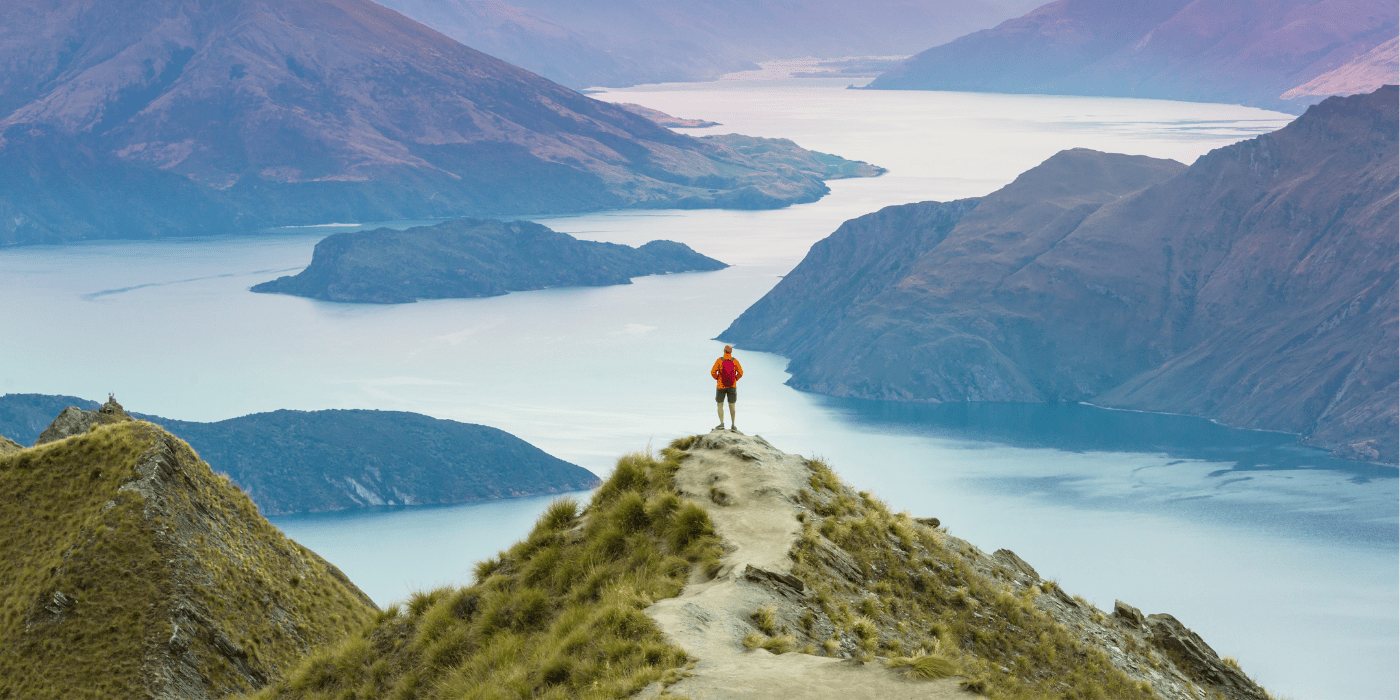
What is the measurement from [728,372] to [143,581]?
16.9m

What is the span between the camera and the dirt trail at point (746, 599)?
18375 mm

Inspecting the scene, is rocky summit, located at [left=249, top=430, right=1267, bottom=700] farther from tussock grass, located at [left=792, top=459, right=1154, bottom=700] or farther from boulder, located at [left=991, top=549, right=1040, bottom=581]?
boulder, located at [left=991, top=549, right=1040, bottom=581]

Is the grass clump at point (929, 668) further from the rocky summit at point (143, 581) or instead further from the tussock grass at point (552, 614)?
the rocky summit at point (143, 581)

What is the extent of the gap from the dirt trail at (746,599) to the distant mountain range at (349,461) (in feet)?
510

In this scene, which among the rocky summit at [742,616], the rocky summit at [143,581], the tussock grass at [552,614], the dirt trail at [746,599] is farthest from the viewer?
the rocky summit at [143,581]

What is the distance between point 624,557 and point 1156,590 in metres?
132

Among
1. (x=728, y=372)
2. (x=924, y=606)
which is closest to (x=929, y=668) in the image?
(x=924, y=606)

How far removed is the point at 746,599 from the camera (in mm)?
22156

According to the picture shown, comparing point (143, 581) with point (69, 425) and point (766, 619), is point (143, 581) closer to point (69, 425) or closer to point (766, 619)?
point (69, 425)

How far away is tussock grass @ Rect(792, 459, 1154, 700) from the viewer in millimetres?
24125

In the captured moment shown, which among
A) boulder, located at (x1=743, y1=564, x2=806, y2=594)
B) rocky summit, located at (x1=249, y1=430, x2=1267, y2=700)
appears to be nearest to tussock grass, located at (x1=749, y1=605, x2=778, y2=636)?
rocky summit, located at (x1=249, y1=430, x2=1267, y2=700)

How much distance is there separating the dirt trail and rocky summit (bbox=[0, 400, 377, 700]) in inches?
564

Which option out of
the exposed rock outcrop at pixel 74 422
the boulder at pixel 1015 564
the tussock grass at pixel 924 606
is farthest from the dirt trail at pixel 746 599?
the exposed rock outcrop at pixel 74 422

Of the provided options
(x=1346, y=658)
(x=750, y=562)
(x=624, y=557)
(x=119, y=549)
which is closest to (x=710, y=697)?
(x=750, y=562)
